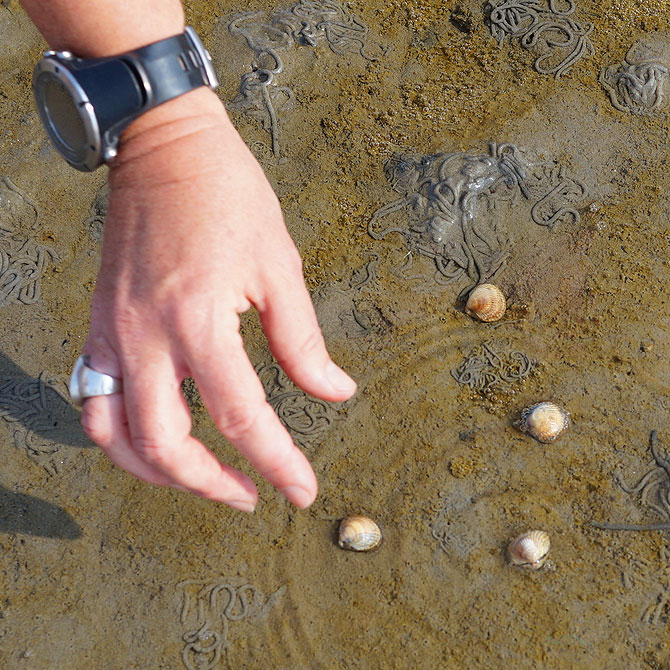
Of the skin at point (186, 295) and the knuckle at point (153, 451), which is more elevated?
the skin at point (186, 295)

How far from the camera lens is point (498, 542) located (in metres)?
3.38

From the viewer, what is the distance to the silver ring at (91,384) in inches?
69.4

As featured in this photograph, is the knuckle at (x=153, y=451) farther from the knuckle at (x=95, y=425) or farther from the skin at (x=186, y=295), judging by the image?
the knuckle at (x=95, y=425)

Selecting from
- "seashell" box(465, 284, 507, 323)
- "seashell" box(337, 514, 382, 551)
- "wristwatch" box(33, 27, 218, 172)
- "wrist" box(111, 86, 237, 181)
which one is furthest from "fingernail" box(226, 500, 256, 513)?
"seashell" box(465, 284, 507, 323)

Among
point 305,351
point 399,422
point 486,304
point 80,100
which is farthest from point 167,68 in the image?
point 486,304

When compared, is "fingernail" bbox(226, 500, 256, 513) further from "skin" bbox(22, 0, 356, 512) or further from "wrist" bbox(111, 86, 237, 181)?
"wrist" bbox(111, 86, 237, 181)

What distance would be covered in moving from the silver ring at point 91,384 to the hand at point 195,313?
21 mm

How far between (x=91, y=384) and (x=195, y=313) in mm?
380

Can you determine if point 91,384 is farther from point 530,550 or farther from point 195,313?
point 530,550

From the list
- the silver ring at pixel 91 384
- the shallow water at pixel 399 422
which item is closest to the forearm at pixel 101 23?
the silver ring at pixel 91 384

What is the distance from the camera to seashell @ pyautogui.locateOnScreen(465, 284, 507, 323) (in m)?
3.88

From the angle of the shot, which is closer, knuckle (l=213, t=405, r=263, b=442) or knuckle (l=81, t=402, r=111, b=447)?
knuckle (l=213, t=405, r=263, b=442)

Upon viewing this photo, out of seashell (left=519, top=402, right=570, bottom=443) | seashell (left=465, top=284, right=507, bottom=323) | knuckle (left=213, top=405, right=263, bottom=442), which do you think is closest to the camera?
knuckle (left=213, top=405, right=263, bottom=442)

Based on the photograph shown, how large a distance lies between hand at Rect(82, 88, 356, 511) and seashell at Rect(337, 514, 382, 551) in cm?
157
